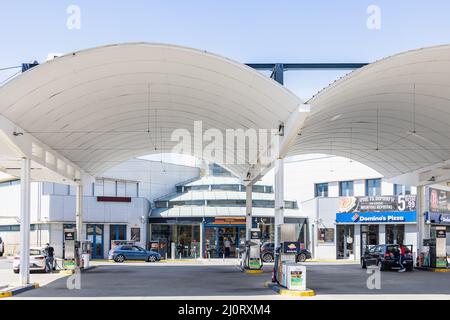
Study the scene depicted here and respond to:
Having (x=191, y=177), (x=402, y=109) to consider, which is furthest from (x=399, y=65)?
(x=191, y=177)

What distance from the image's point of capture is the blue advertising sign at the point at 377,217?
140ft

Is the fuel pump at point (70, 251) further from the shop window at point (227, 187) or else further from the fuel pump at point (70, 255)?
the shop window at point (227, 187)

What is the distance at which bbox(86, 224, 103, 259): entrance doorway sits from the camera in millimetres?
43312

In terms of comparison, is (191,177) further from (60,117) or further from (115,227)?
(60,117)

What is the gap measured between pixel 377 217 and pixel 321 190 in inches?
218

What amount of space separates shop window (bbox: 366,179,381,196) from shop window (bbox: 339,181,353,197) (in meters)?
1.30

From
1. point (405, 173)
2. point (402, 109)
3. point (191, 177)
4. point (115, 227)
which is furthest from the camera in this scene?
point (191, 177)

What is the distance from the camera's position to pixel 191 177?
2019 inches

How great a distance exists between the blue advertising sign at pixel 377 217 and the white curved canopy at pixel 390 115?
8.60m

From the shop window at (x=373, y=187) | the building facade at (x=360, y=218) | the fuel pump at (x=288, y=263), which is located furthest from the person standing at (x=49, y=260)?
the shop window at (x=373, y=187)

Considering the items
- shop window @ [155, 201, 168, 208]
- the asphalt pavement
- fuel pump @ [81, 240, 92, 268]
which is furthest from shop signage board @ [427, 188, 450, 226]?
fuel pump @ [81, 240, 92, 268]

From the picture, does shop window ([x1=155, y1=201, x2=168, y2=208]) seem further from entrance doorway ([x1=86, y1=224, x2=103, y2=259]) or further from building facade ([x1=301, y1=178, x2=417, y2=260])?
building facade ([x1=301, y1=178, x2=417, y2=260])

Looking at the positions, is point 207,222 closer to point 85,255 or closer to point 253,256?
point 85,255

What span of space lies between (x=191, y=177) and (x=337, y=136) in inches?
931
